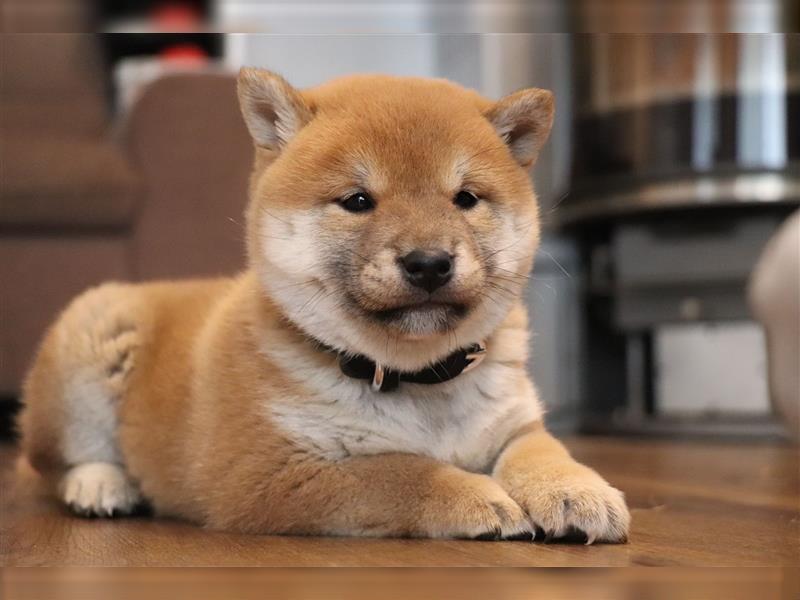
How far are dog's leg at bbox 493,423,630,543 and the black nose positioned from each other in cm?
22

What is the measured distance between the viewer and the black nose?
86 cm

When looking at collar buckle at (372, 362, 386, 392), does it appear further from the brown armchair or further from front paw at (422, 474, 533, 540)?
the brown armchair

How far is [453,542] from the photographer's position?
A: 91 cm

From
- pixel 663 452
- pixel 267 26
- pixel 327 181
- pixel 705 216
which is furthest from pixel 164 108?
pixel 705 216

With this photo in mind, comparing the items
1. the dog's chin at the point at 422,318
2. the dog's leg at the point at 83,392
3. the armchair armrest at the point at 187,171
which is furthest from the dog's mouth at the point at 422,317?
the dog's leg at the point at 83,392

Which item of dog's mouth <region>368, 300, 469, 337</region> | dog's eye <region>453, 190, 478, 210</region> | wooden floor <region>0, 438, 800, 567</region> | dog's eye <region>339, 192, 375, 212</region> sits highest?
dog's eye <region>453, 190, 478, 210</region>

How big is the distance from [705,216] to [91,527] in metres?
1.91

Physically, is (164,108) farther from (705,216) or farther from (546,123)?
(705,216)

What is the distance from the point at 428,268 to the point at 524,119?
0.20m

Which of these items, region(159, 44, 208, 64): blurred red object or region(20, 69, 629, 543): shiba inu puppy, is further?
region(159, 44, 208, 64): blurred red object

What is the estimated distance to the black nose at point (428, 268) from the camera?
2.83 feet

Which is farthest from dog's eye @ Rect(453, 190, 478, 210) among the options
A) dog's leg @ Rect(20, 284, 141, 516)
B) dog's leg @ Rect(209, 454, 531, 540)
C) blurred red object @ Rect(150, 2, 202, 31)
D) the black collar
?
blurred red object @ Rect(150, 2, 202, 31)

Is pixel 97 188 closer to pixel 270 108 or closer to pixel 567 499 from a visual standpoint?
pixel 270 108

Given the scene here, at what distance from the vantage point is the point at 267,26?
1.17 metres
